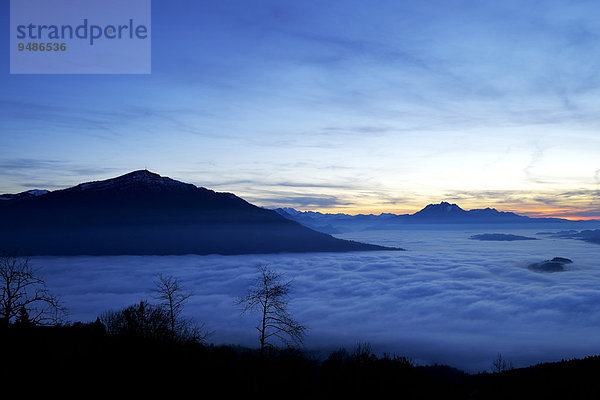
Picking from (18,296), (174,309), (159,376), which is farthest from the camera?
(174,309)

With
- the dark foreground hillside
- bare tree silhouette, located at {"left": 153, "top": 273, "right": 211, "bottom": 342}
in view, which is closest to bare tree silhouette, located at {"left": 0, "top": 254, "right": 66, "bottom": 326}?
the dark foreground hillside

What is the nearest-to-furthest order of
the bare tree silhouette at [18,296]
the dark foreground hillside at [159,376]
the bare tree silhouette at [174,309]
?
the bare tree silhouette at [18,296] < the dark foreground hillside at [159,376] < the bare tree silhouette at [174,309]

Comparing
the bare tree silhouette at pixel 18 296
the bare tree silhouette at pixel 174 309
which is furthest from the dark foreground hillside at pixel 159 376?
the bare tree silhouette at pixel 174 309

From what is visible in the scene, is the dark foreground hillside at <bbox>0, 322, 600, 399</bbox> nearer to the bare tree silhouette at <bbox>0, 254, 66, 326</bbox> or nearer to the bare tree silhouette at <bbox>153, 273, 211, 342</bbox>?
the bare tree silhouette at <bbox>0, 254, 66, 326</bbox>

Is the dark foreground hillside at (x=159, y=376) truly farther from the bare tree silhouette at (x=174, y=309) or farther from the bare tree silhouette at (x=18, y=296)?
the bare tree silhouette at (x=174, y=309)

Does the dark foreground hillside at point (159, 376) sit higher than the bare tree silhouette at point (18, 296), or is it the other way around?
the bare tree silhouette at point (18, 296)

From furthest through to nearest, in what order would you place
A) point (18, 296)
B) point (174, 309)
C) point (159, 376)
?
point (174, 309), point (159, 376), point (18, 296)

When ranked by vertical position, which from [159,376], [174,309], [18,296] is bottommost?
[159,376]

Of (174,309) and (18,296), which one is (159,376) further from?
(18,296)

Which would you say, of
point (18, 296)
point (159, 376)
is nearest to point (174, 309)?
point (159, 376)

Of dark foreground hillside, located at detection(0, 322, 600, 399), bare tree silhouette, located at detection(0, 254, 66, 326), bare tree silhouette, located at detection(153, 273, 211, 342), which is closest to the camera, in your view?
bare tree silhouette, located at detection(0, 254, 66, 326)

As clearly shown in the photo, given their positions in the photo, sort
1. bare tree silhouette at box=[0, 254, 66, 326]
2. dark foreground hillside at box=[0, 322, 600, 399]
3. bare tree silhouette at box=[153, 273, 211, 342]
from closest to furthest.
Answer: bare tree silhouette at box=[0, 254, 66, 326]
dark foreground hillside at box=[0, 322, 600, 399]
bare tree silhouette at box=[153, 273, 211, 342]

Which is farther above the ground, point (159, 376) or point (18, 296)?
point (18, 296)

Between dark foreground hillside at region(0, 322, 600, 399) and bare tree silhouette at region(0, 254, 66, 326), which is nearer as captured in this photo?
bare tree silhouette at region(0, 254, 66, 326)
